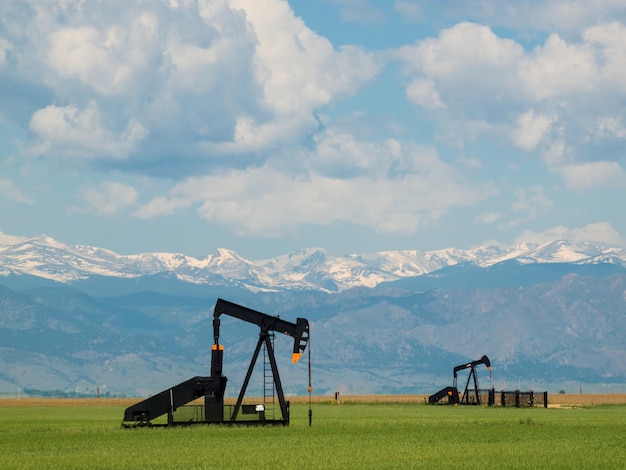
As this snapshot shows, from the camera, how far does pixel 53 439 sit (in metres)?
61.8

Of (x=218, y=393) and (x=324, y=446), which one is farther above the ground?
(x=218, y=393)

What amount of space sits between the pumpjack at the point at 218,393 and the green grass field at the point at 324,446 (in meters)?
1.48

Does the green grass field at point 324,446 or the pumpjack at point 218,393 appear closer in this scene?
the green grass field at point 324,446

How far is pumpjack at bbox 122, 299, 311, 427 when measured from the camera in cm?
6806

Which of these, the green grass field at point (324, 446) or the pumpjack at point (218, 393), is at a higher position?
the pumpjack at point (218, 393)

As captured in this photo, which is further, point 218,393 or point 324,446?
point 218,393

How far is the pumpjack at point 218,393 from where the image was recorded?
68.1m

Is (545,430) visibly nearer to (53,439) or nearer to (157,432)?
(157,432)

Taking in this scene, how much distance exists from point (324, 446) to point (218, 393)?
16.6 meters

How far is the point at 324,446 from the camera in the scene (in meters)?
53.9

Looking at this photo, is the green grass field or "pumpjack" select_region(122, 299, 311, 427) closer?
the green grass field

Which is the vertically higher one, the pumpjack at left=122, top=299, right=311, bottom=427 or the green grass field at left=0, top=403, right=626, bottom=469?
the pumpjack at left=122, top=299, right=311, bottom=427

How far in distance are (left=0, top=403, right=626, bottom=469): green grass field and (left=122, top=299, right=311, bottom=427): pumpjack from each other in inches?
58.4

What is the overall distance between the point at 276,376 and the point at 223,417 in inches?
165
